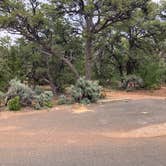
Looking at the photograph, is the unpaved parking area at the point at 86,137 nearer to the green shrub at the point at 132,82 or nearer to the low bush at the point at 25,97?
the low bush at the point at 25,97

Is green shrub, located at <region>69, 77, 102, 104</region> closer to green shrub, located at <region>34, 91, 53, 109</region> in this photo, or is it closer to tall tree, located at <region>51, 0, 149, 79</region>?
green shrub, located at <region>34, 91, 53, 109</region>

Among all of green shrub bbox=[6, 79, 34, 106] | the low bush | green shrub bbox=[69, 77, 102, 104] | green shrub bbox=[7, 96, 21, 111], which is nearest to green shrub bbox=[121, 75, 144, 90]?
green shrub bbox=[69, 77, 102, 104]

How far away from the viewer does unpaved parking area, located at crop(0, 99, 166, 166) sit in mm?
6812

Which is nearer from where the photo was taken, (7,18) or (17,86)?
(17,86)

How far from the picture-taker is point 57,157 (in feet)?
22.9

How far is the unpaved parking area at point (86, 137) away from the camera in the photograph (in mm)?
6812

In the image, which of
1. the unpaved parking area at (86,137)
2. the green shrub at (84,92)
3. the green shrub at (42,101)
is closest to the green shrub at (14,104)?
the green shrub at (42,101)

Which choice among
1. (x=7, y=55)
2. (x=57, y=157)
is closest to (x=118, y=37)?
(x=7, y=55)

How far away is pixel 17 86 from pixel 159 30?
12.5m

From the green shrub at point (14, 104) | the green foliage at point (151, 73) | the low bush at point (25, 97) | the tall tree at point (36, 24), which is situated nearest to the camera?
the green shrub at point (14, 104)

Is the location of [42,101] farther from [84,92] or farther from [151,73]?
[151,73]

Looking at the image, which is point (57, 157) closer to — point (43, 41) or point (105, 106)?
point (105, 106)

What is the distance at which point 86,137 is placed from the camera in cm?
885

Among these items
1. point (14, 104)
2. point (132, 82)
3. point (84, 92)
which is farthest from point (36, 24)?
point (132, 82)
